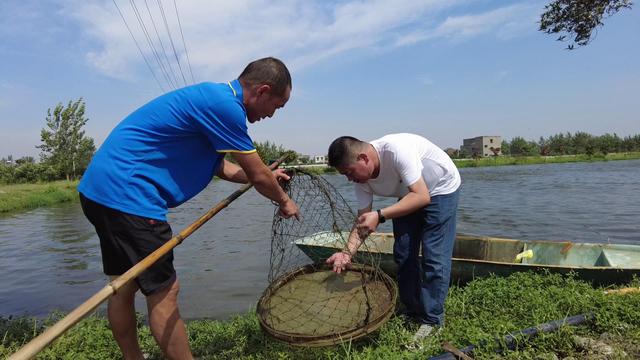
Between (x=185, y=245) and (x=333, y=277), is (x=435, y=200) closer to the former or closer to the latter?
(x=333, y=277)

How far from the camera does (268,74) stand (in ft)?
8.29

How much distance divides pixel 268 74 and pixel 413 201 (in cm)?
141

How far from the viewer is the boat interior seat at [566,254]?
5.90 m

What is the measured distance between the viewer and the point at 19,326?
4.30 meters

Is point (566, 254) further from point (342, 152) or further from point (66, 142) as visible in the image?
point (66, 142)

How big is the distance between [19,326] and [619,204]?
18.2m

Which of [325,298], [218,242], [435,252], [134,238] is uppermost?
[134,238]

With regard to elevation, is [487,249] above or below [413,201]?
below

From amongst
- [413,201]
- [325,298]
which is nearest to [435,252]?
[413,201]

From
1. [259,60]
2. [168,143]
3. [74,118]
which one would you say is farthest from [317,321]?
[74,118]

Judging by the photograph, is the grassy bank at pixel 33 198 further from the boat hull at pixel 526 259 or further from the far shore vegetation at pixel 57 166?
the boat hull at pixel 526 259

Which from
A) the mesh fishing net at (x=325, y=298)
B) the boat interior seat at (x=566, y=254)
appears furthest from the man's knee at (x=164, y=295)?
the boat interior seat at (x=566, y=254)

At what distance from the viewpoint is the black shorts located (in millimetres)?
2396

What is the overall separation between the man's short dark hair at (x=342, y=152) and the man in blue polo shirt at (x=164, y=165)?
716 mm
